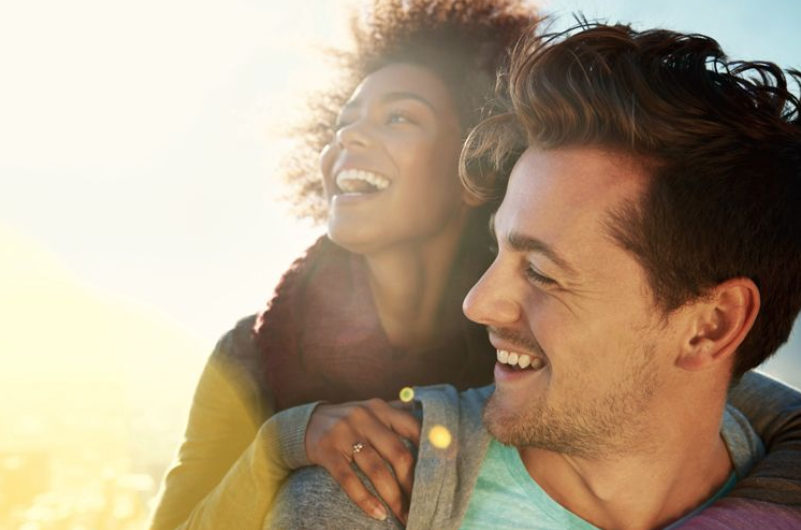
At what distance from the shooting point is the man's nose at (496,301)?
1.81 metres

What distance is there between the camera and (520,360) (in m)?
1.87

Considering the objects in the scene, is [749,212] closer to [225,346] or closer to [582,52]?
[582,52]

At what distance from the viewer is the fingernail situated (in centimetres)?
167

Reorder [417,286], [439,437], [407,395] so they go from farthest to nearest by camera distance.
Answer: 1. [417,286]
2. [407,395]
3. [439,437]

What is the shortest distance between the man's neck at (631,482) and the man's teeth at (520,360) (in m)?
0.22

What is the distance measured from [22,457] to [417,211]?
4334mm

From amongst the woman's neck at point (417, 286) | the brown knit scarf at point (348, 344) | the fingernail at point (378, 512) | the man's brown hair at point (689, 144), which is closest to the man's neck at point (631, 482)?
the man's brown hair at point (689, 144)

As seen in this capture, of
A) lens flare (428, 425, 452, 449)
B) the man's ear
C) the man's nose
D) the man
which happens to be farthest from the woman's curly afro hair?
lens flare (428, 425, 452, 449)

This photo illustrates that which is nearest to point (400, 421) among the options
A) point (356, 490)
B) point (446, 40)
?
point (356, 490)

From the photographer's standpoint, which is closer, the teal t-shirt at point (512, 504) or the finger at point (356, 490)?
the finger at point (356, 490)

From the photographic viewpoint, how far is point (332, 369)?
2.71 metres

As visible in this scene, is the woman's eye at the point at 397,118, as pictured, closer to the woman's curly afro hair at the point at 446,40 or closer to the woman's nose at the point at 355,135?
the woman's nose at the point at 355,135

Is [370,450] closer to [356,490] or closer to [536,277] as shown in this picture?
[356,490]

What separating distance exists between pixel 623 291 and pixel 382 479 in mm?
698
